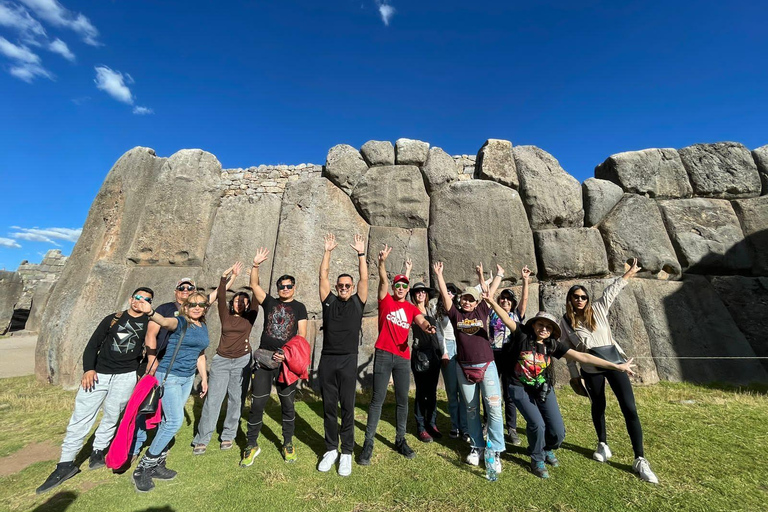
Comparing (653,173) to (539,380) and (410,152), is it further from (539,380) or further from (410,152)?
A: (539,380)

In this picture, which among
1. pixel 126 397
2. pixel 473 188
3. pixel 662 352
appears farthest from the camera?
pixel 473 188

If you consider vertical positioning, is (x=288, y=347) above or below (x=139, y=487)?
above

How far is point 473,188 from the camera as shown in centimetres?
787

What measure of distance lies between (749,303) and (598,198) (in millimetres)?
3863

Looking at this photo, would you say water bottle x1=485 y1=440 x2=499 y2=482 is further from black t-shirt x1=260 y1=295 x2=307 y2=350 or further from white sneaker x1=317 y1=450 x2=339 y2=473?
black t-shirt x1=260 y1=295 x2=307 y2=350

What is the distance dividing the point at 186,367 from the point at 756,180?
12.4 metres

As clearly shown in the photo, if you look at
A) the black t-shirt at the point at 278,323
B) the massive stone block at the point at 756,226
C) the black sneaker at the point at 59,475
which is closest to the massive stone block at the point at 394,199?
the black t-shirt at the point at 278,323

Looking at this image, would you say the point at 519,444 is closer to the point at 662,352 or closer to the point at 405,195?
the point at 662,352

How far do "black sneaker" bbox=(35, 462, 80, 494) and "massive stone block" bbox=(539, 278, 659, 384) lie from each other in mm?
7455

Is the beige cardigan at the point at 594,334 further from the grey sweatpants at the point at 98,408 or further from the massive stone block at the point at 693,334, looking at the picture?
the grey sweatpants at the point at 98,408

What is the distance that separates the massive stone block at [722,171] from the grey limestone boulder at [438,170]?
5.97 meters

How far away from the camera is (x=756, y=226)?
773cm

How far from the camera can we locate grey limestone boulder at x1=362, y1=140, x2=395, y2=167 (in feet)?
27.0

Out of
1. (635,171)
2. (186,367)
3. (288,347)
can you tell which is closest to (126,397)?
(186,367)
